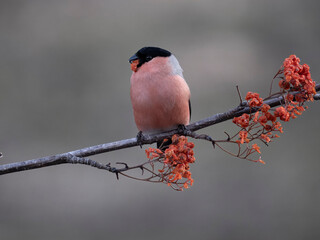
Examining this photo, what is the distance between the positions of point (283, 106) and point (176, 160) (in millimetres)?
291

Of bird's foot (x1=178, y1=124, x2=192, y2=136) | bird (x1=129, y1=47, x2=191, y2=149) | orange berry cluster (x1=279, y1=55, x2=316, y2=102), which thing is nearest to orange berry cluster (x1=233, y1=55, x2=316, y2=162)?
orange berry cluster (x1=279, y1=55, x2=316, y2=102)

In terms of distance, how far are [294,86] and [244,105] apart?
133 mm

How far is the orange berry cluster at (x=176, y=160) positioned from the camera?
37.4 inches

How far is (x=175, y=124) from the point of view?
1366 mm

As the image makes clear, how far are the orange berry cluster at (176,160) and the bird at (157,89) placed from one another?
316mm

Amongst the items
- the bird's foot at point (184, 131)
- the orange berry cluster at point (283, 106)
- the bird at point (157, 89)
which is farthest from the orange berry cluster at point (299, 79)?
the bird at point (157, 89)

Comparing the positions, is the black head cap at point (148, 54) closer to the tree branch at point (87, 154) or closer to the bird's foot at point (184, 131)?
the bird's foot at point (184, 131)

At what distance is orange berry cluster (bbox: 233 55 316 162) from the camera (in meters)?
0.90

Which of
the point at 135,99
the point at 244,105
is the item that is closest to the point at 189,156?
the point at 244,105

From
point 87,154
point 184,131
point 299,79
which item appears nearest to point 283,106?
point 299,79

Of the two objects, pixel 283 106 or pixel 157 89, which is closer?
pixel 283 106

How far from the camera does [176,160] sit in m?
0.96

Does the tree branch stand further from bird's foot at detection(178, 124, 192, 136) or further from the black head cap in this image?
the black head cap

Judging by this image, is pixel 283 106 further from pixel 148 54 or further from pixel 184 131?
pixel 148 54
